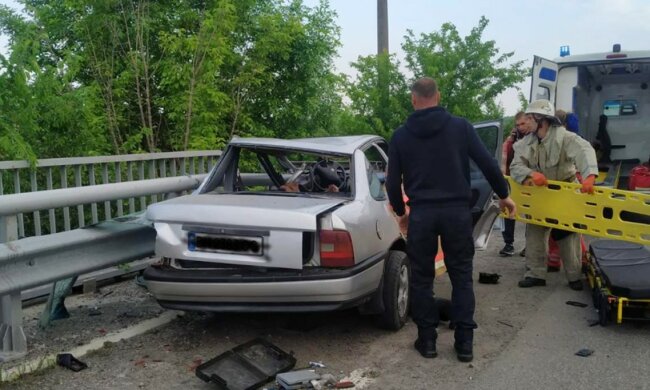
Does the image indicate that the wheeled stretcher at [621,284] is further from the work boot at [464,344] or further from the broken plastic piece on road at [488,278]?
the work boot at [464,344]

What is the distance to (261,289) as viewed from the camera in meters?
4.32

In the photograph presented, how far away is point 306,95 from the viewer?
14.9 metres

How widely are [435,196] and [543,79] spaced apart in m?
6.36

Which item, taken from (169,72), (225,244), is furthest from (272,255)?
(169,72)

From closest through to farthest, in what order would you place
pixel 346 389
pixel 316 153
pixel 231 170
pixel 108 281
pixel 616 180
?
pixel 346 389 < pixel 316 153 < pixel 231 170 < pixel 108 281 < pixel 616 180

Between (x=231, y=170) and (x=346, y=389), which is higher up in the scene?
(x=231, y=170)

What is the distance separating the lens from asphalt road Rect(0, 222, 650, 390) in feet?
13.6

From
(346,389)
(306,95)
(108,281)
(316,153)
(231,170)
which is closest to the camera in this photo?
(346,389)

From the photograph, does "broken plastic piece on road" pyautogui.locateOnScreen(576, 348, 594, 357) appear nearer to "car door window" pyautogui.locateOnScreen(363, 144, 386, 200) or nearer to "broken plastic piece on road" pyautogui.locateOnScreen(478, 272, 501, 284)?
"car door window" pyautogui.locateOnScreen(363, 144, 386, 200)

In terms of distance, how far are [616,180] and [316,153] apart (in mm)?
8388

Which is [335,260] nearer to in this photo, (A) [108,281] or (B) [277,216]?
(B) [277,216]

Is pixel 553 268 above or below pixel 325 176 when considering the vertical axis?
below

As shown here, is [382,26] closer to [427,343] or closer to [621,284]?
[621,284]

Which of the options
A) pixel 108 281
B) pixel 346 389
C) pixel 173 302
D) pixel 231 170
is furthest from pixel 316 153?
pixel 108 281
